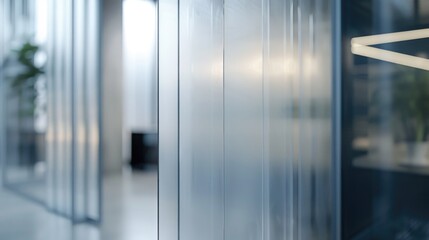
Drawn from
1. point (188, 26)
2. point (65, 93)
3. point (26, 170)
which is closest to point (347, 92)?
point (188, 26)

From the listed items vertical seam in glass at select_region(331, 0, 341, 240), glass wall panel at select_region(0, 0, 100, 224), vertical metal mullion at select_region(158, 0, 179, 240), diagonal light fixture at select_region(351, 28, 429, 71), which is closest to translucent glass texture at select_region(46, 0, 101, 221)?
glass wall panel at select_region(0, 0, 100, 224)

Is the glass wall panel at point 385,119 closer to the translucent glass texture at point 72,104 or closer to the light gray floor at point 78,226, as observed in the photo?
the light gray floor at point 78,226

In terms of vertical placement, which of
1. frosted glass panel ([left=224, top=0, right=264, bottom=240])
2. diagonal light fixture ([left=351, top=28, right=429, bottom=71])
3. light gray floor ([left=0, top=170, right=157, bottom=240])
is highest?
diagonal light fixture ([left=351, top=28, right=429, bottom=71])

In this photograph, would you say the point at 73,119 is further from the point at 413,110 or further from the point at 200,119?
the point at 413,110

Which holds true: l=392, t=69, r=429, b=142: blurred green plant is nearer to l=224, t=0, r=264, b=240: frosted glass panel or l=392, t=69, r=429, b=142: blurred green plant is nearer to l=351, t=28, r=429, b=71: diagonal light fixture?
l=351, t=28, r=429, b=71: diagonal light fixture

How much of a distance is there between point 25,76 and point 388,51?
2.05 metres

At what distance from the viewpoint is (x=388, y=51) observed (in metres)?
1.99

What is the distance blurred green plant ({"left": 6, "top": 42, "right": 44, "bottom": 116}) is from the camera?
1.67m

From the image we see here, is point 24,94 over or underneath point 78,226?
over

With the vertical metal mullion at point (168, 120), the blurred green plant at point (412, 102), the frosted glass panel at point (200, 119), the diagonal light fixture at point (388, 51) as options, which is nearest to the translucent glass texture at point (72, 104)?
the vertical metal mullion at point (168, 120)

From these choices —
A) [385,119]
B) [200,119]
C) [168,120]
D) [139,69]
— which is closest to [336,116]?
[385,119]

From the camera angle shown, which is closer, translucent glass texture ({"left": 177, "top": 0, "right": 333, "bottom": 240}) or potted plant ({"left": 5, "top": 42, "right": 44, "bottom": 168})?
translucent glass texture ({"left": 177, "top": 0, "right": 333, "bottom": 240})

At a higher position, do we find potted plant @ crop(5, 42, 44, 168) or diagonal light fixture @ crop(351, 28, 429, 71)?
diagonal light fixture @ crop(351, 28, 429, 71)

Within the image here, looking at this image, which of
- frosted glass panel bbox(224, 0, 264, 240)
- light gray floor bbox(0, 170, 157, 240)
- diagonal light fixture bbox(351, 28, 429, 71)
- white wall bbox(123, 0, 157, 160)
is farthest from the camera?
white wall bbox(123, 0, 157, 160)
